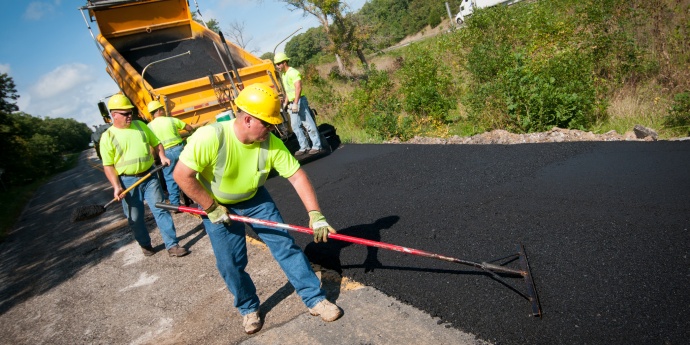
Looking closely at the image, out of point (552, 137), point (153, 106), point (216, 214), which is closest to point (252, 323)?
point (216, 214)

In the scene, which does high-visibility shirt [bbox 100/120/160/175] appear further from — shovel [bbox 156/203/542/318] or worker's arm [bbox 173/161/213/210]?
worker's arm [bbox 173/161/213/210]

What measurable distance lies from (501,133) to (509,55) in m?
1.99

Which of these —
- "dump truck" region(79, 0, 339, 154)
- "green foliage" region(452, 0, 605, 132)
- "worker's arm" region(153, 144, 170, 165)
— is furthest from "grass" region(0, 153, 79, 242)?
"green foliage" region(452, 0, 605, 132)

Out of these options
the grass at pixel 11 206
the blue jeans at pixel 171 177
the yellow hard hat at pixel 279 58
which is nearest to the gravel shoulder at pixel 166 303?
the blue jeans at pixel 171 177

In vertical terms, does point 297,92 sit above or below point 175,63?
below

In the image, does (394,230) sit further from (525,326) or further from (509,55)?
(509,55)

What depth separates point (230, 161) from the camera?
2480mm

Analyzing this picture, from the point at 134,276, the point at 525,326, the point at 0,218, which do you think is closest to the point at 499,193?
the point at 525,326

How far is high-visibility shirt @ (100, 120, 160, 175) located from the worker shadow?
82.6 inches

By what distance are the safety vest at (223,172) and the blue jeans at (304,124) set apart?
4.37 meters

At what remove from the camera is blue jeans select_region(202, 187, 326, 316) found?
2.67 meters

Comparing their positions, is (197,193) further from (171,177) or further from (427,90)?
(427,90)

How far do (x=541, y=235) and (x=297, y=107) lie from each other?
4.79 metres

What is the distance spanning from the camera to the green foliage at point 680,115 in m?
4.63
